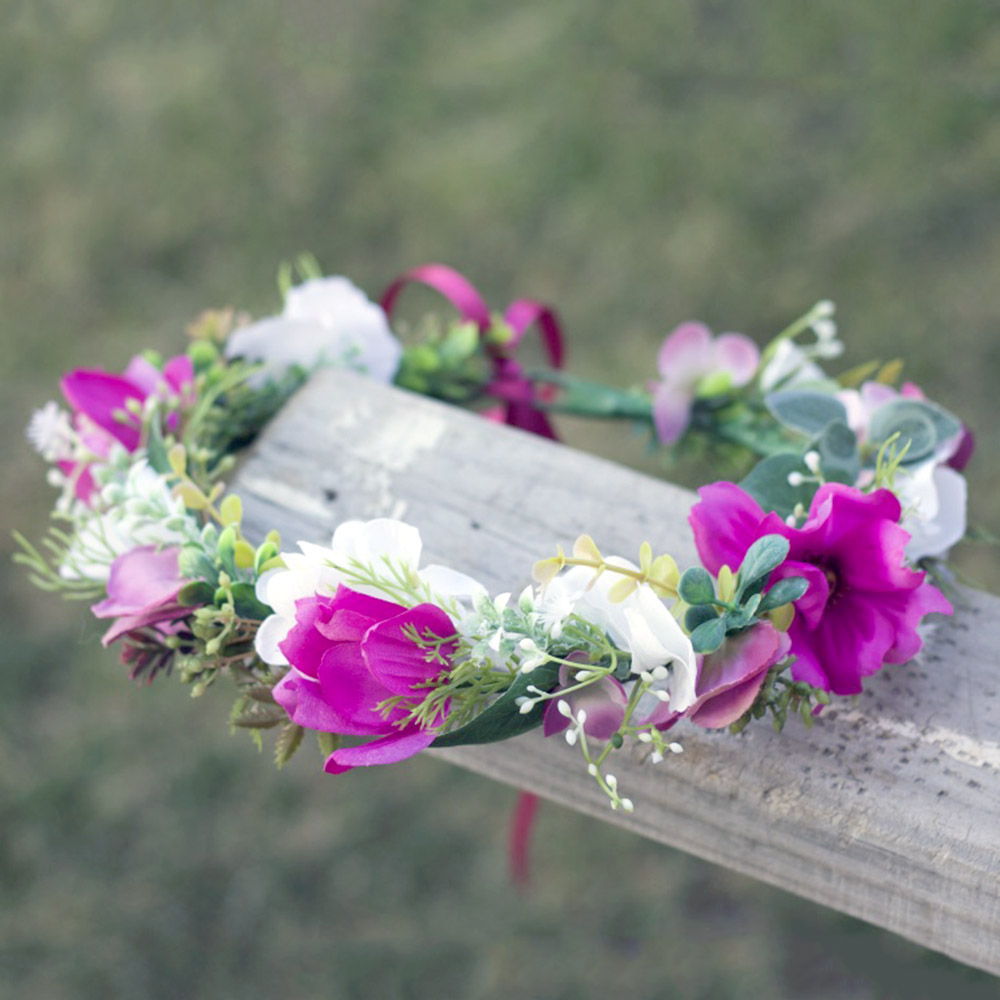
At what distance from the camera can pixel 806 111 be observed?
3.00 meters

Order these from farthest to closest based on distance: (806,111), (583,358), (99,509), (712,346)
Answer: (806,111) < (583,358) < (712,346) < (99,509)

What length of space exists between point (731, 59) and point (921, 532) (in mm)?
2343

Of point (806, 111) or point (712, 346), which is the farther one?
point (806, 111)

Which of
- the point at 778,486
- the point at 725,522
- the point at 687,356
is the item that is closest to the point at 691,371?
the point at 687,356

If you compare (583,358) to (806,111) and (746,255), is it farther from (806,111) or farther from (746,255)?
(806,111)

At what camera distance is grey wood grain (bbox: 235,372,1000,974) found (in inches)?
37.5

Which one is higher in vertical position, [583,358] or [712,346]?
[712,346]

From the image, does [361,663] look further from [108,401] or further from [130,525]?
[108,401]

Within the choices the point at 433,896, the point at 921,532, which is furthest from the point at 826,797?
the point at 433,896

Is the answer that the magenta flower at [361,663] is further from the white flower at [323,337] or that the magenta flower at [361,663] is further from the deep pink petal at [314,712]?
the white flower at [323,337]

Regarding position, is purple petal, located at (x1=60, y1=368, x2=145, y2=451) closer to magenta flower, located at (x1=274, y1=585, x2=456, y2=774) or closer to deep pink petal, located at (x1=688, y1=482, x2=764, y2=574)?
magenta flower, located at (x1=274, y1=585, x2=456, y2=774)

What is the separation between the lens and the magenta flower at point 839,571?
0.89 m

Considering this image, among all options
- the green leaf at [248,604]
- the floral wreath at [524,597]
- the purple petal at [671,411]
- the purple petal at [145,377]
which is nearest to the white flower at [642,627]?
the floral wreath at [524,597]

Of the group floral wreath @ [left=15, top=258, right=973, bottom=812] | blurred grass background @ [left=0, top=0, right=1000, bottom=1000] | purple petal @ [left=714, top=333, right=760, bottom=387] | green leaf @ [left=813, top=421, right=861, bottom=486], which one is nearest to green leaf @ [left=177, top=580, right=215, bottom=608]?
floral wreath @ [left=15, top=258, right=973, bottom=812]
